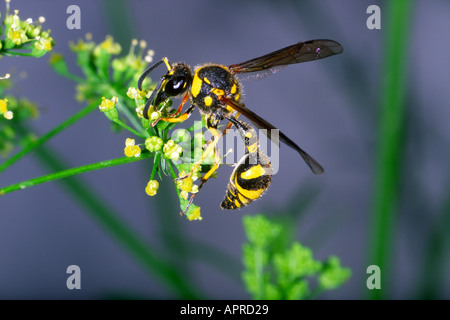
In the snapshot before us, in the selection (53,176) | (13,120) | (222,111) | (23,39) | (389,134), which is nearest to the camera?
(53,176)

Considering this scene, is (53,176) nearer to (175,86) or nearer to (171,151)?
(171,151)

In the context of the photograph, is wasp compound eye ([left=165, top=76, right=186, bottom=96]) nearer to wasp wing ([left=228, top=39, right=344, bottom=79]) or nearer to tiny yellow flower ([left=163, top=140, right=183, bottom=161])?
tiny yellow flower ([left=163, top=140, right=183, bottom=161])

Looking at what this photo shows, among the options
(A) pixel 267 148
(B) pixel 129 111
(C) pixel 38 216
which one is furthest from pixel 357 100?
(C) pixel 38 216

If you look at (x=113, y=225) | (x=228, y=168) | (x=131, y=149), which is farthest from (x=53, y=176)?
(x=228, y=168)

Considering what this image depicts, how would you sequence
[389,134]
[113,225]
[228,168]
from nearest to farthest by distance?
1. [389,134]
2. [113,225]
3. [228,168]
